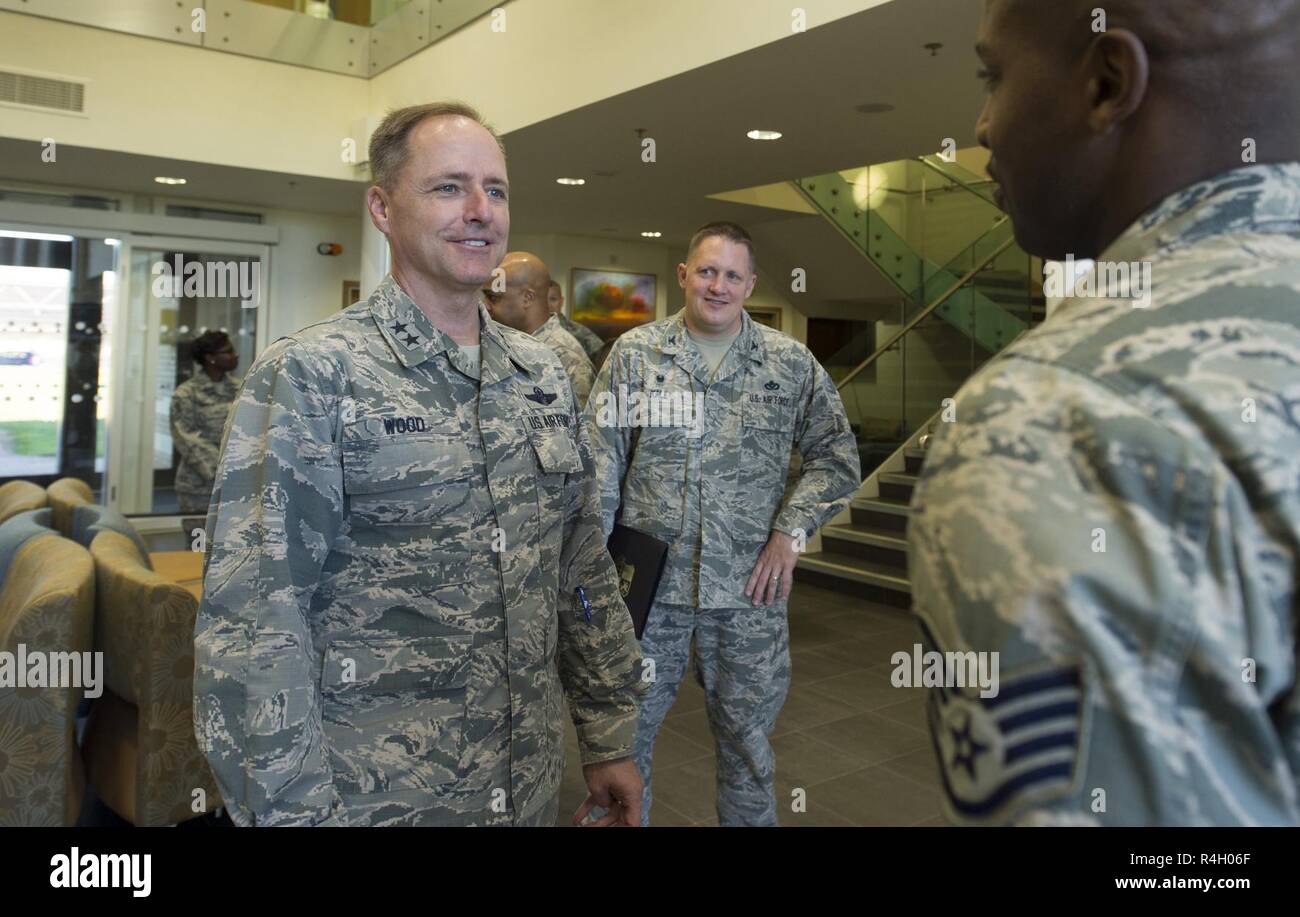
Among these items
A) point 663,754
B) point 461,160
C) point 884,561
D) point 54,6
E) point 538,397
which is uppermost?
point 54,6

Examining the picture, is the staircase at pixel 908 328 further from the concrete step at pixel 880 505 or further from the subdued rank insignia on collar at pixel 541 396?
the subdued rank insignia on collar at pixel 541 396

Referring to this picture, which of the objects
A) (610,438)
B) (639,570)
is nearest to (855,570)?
(610,438)

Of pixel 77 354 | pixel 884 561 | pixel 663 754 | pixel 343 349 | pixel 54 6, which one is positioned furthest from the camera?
pixel 77 354

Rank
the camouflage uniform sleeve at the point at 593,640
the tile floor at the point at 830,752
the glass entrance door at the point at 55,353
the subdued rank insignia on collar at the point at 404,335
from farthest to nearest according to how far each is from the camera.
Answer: the glass entrance door at the point at 55,353 → the tile floor at the point at 830,752 → the camouflage uniform sleeve at the point at 593,640 → the subdued rank insignia on collar at the point at 404,335

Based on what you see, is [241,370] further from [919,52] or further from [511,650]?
[511,650]

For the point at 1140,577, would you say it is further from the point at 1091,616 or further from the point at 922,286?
the point at 922,286

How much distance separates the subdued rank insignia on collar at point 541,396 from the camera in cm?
159

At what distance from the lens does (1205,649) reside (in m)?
0.44

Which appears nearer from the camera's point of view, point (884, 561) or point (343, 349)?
point (343, 349)

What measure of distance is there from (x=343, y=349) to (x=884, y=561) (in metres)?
6.21

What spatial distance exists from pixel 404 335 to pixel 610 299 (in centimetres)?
984

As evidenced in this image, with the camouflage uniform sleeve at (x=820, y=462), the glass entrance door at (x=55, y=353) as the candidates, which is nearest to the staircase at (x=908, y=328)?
the camouflage uniform sleeve at (x=820, y=462)

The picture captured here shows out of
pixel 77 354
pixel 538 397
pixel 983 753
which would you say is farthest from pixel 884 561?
pixel 77 354

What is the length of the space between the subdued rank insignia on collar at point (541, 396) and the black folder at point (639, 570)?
883mm
